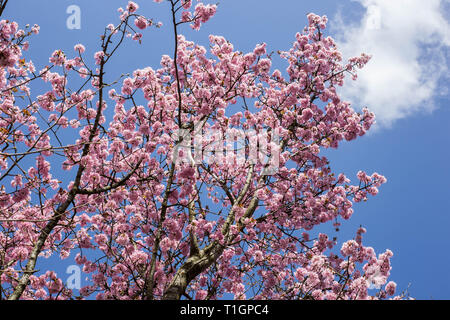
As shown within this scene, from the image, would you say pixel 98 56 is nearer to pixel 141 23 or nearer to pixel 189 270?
pixel 141 23

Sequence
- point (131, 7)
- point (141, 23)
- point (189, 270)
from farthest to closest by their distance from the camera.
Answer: point (141, 23), point (131, 7), point (189, 270)

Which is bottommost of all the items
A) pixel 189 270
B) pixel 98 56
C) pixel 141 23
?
pixel 189 270

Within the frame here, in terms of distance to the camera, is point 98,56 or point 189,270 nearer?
point 189,270

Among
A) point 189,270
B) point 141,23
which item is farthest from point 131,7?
point 189,270

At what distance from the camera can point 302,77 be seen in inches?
475

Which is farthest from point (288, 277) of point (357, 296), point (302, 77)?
point (302, 77)

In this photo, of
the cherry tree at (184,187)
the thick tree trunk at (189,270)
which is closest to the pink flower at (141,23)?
the cherry tree at (184,187)

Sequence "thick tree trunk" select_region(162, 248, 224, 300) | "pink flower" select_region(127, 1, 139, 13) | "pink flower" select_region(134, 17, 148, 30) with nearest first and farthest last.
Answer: "thick tree trunk" select_region(162, 248, 224, 300) → "pink flower" select_region(127, 1, 139, 13) → "pink flower" select_region(134, 17, 148, 30)

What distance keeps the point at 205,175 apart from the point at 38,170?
415cm

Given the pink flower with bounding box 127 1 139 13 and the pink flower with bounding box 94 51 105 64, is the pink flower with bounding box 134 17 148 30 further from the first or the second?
the pink flower with bounding box 94 51 105 64

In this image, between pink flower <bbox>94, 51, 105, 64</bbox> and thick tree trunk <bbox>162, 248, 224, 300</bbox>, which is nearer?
thick tree trunk <bbox>162, 248, 224, 300</bbox>

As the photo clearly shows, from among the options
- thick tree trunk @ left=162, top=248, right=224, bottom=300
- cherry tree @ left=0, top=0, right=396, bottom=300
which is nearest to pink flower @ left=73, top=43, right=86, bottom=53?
cherry tree @ left=0, top=0, right=396, bottom=300

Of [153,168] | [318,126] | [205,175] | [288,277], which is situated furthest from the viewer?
[318,126]
